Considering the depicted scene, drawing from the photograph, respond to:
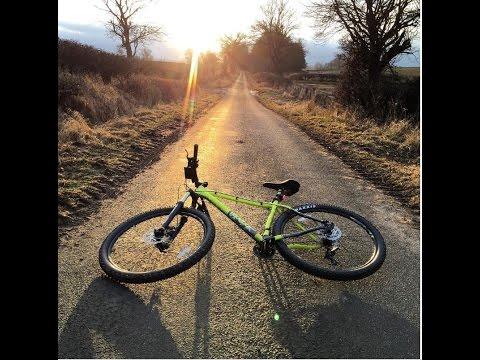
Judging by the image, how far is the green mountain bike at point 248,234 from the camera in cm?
352

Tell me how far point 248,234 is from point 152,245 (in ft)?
3.38

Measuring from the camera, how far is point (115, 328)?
9.96 feet

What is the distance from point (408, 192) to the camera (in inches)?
251

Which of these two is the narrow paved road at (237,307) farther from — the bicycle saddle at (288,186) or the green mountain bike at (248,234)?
the bicycle saddle at (288,186)

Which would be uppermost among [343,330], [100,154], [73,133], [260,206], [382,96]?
[382,96]

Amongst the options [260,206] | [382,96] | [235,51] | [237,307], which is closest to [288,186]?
[260,206]

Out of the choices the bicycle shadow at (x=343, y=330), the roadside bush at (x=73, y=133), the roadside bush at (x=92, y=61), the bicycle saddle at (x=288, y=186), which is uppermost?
the roadside bush at (x=92, y=61)

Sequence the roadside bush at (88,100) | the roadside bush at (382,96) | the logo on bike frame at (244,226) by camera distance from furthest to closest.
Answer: the roadside bush at (382,96)
the roadside bush at (88,100)
the logo on bike frame at (244,226)

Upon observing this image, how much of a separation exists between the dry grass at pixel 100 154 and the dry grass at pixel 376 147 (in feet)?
15.0

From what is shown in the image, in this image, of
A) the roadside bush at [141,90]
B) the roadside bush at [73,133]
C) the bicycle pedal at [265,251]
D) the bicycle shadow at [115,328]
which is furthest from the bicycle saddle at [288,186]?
the roadside bush at [141,90]

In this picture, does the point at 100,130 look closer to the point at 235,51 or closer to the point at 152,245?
the point at 152,245

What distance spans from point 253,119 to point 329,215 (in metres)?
12.2
